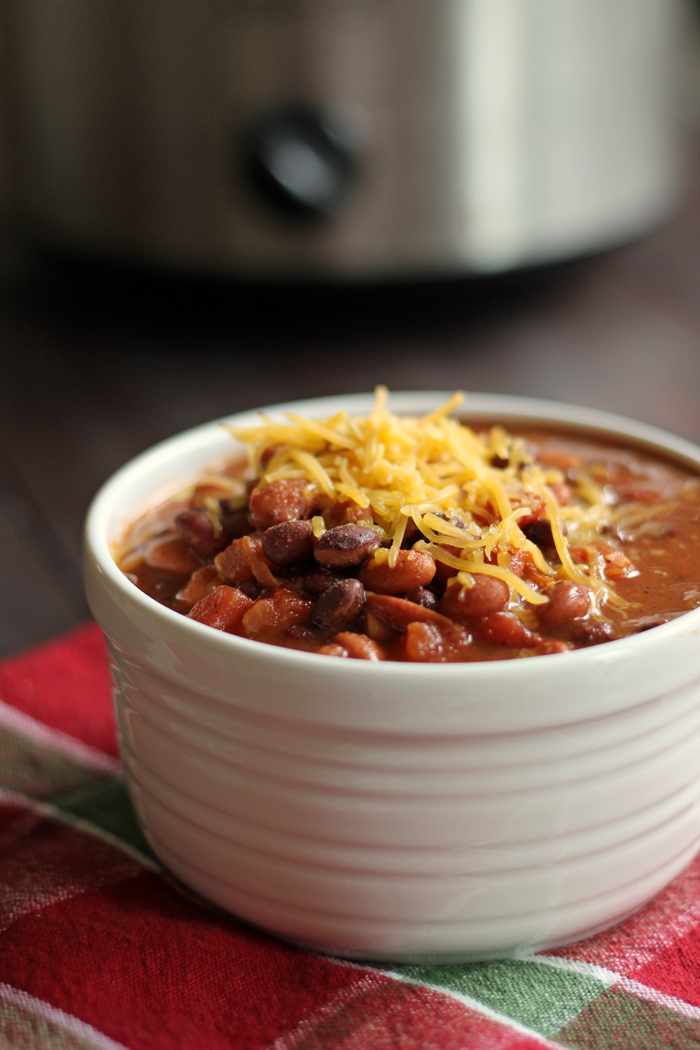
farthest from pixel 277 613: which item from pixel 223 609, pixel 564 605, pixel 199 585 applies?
pixel 564 605

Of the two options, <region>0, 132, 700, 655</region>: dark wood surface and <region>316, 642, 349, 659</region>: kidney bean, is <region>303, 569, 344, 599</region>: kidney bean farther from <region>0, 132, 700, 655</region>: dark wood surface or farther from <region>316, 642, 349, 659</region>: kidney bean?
<region>0, 132, 700, 655</region>: dark wood surface

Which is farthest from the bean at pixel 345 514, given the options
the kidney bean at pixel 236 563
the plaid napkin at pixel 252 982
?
the plaid napkin at pixel 252 982

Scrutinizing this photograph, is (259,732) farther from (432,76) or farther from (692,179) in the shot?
(692,179)

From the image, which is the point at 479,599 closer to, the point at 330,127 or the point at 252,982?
the point at 252,982

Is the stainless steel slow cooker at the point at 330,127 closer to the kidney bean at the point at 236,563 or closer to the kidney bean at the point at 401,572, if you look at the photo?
the kidney bean at the point at 236,563

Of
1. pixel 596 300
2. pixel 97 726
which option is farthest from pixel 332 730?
pixel 596 300

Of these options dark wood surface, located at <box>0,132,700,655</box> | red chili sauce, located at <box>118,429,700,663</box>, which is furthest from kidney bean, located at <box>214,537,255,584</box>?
A: dark wood surface, located at <box>0,132,700,655</box>
